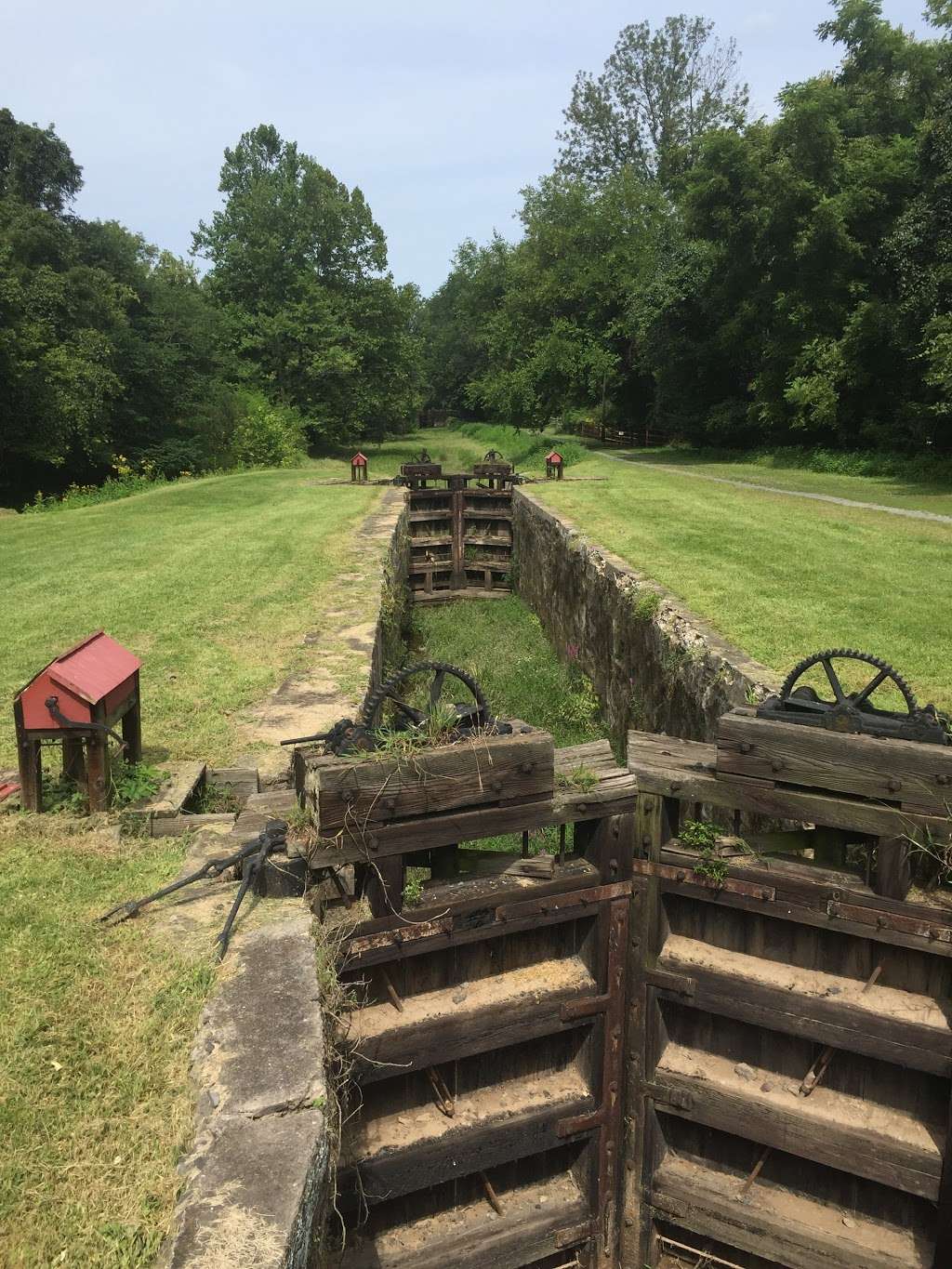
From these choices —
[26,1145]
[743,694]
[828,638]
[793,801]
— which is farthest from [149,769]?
[828,638]

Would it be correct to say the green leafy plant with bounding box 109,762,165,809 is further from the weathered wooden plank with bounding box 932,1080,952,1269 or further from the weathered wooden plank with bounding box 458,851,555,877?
the weathered wooden plank with bounding box 932,1080,952,1269

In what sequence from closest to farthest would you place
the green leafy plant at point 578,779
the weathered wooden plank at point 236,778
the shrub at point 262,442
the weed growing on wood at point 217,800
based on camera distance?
1. the green leafy plant at point 578,779
2. the weed growing on wood at point 217,800
3. the weathered wooden plank at point 236,778
4. the shrub at point 262,442

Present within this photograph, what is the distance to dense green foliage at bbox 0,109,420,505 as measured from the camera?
25938mm

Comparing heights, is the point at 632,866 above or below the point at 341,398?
below

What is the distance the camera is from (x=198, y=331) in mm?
34531

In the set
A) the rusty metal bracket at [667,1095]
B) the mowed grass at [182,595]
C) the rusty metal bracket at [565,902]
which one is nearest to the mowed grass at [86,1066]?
the rusty metal bracket at [565,902]

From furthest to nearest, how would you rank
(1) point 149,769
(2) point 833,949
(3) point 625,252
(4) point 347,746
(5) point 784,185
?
1. (3) point 625,252
2. (5) point 784,185
3. (1) point 149,769
4. (2) point 833,949
5. (4) point 347,746

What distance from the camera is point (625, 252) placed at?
38469 millimetres

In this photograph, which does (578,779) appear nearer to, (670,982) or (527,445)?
(670,982)

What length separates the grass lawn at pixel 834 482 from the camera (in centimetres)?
1678

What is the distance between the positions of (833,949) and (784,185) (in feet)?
81.6

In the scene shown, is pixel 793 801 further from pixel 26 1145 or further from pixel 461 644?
pixel 461 644

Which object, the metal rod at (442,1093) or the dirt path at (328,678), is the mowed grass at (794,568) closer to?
the dirt path at (328,678)

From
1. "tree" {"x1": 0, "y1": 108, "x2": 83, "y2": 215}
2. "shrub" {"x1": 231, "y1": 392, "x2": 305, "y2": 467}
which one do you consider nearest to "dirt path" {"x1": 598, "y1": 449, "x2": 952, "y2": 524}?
"shrub" {"x1": 231, "y1": 392, "x2": 305, "y2": 467}
